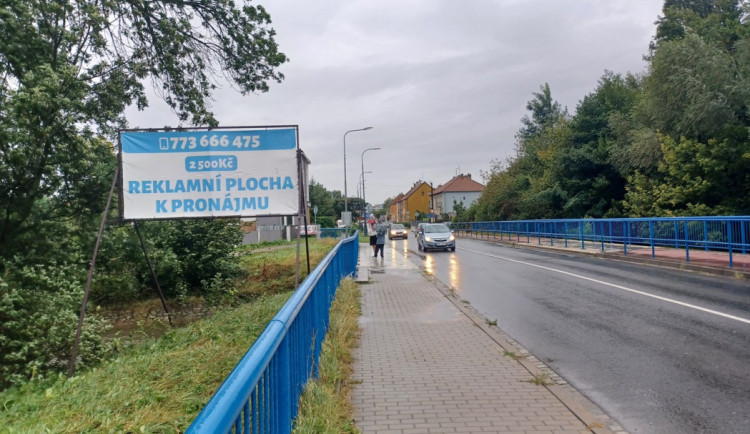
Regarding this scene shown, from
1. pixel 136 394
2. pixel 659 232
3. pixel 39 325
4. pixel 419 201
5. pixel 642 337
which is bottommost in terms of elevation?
pixel 642 337

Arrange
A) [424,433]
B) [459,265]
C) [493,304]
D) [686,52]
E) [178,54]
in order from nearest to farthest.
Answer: [424,433] → [493,304] → [178,54] → [459,265] → [686,52]

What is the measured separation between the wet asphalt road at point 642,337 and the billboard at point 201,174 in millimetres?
4555

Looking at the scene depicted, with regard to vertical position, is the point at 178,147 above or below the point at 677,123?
below

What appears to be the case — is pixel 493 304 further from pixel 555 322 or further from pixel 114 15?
pixel 114 15

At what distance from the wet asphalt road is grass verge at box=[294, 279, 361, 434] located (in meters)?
2.29

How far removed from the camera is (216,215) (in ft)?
28.6

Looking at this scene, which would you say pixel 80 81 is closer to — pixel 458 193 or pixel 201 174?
pixel 201 174

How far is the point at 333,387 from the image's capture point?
472 centimetres

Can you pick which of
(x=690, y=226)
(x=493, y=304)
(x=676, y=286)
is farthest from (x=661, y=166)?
(x=493, y=304)

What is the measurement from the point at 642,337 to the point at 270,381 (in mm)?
6156

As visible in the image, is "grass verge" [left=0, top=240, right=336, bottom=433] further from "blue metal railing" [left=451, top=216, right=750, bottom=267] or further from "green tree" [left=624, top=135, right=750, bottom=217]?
"green tree" [left=624, top=135, right=750, bottom=217]

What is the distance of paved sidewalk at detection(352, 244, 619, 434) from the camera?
416cm

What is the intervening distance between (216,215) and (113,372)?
319cm

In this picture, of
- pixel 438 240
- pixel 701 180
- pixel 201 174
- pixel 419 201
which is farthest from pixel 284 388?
pixel 419 201
